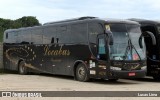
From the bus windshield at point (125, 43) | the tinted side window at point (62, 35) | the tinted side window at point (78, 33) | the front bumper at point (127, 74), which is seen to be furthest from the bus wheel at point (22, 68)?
the front bumper at point (127, 74)

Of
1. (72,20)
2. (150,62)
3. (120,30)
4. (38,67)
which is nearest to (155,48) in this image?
(150,62)

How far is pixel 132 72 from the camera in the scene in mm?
19625

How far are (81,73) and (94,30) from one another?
236 cm

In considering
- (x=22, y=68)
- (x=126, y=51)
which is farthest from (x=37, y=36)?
(x=126, y=51)

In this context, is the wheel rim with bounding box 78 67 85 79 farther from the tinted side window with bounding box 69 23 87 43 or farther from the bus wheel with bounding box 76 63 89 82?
the tinted side window with bounding box 69 23 87 43

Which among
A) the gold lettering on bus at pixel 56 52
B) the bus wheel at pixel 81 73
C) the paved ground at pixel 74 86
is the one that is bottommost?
the paved ground at pixel 74 86

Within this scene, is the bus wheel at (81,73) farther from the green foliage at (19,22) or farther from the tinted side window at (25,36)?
the green foliage at (19,22)

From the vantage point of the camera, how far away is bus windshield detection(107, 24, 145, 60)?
19.5m

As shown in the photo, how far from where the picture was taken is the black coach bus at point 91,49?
19469mm

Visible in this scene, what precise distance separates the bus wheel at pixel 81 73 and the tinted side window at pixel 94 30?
1.51 meters

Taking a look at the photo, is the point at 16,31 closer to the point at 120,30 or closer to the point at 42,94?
the point at 120,30

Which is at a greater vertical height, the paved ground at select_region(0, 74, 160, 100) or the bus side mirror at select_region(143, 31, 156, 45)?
the bus side mirror at select_region(143, 31, 156, 45)

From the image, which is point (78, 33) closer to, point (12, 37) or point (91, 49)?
point (91, 49)

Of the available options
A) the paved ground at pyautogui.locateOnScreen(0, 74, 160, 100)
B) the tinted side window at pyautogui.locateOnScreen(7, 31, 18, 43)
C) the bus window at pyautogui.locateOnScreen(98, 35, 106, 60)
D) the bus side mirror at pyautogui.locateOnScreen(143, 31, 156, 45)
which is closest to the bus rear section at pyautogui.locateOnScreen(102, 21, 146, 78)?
the bus window at pyautogui.locateOnScreen(98, 35, 106, 60)
